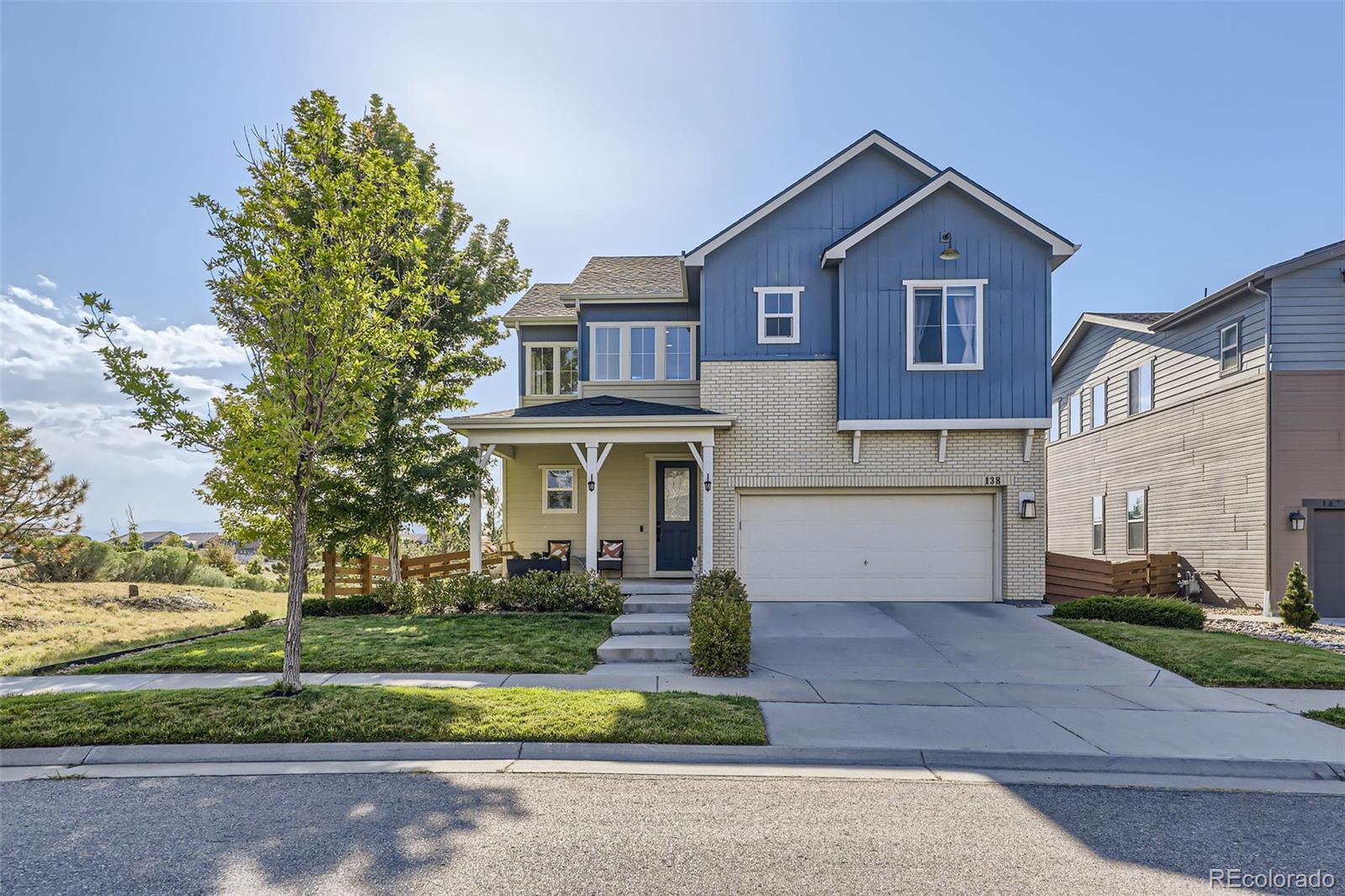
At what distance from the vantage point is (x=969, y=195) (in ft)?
43.3

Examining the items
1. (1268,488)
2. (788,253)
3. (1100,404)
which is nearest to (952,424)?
(788,253)

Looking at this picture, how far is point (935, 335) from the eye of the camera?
1335 centimetres

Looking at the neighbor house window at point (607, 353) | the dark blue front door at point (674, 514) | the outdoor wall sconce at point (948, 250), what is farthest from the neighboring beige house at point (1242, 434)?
the neighbor house window at point (607, 353)

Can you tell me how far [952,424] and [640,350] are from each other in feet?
21.7

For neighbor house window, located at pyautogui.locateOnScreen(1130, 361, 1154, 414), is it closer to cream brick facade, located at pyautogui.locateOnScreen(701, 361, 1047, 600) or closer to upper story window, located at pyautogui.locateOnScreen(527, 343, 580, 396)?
cream brick facade, located at pyautogui.locateOnScreen(701, 361, 1047, 600)

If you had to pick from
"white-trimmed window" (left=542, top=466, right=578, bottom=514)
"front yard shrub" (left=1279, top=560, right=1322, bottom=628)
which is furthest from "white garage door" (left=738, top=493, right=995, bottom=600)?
"front yard shrub" (left=1279, top=560, right=1322, bottom=628)

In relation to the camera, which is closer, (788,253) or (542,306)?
(788,253)

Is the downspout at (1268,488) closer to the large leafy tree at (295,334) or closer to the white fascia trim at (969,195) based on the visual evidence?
the white fascia trim at (969,195)

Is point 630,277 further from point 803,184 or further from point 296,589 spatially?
point 296,589

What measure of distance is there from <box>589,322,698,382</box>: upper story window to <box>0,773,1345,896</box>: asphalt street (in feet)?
36.0

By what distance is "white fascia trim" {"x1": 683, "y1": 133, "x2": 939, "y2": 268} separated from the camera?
1373cm

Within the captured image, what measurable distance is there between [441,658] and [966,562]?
9.82 meters

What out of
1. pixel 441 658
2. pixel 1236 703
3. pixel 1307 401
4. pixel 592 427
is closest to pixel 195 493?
pixel 441 658

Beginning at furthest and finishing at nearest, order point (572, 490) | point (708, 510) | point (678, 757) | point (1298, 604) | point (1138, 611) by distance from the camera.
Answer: point (572, 490) → point (708, 510) → point (1298, 604) → point (1138, 611) → point (678, 757)
